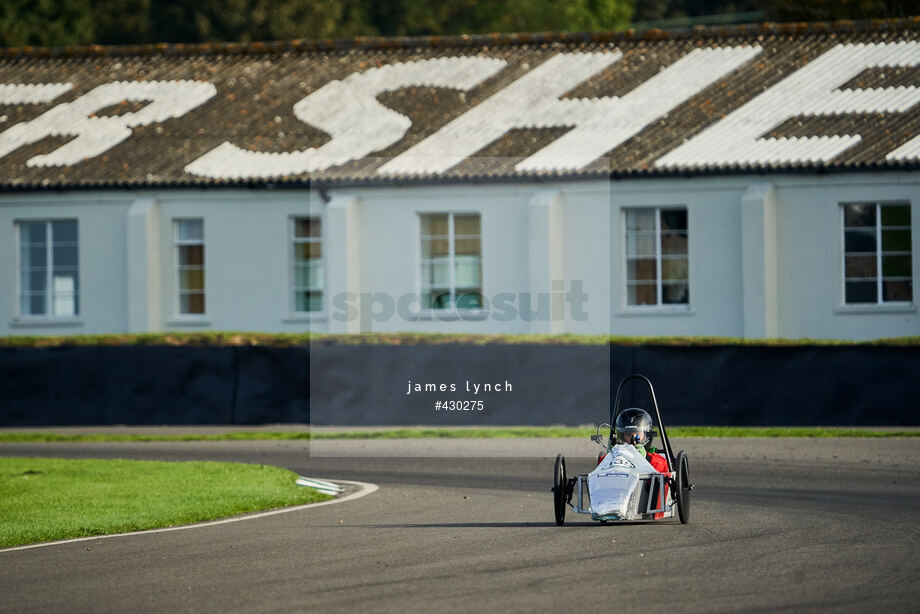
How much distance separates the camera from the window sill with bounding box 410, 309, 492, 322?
102ft

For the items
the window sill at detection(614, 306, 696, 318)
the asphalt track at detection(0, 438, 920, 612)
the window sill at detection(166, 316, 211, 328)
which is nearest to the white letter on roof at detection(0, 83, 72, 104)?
the window sill at detection(166, 316, 211, 328)

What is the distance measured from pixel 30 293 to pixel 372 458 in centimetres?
1516

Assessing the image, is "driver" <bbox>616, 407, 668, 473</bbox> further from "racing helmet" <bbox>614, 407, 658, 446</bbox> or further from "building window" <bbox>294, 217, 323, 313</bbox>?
"building window" <bbox>294, 217, 323, 313</bbox>

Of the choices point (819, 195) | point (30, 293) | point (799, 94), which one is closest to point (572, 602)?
point (819, 195)

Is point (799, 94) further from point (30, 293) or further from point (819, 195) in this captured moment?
point (30, 293)

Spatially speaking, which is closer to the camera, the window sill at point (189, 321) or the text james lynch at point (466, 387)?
the text james lynch at point (466, 387)

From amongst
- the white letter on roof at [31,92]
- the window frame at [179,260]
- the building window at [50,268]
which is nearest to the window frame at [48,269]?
the building window at [50,268]

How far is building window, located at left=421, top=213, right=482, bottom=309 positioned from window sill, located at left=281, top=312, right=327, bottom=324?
2.36 meters

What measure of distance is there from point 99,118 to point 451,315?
1030 cm

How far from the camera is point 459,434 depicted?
25531mm

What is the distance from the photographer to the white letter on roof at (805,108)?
30.6m

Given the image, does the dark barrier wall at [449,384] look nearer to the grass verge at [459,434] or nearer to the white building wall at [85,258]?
the grass verge at [459,434]

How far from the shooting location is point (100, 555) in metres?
12.2

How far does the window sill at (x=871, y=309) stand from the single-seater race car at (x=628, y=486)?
58.0 feet
